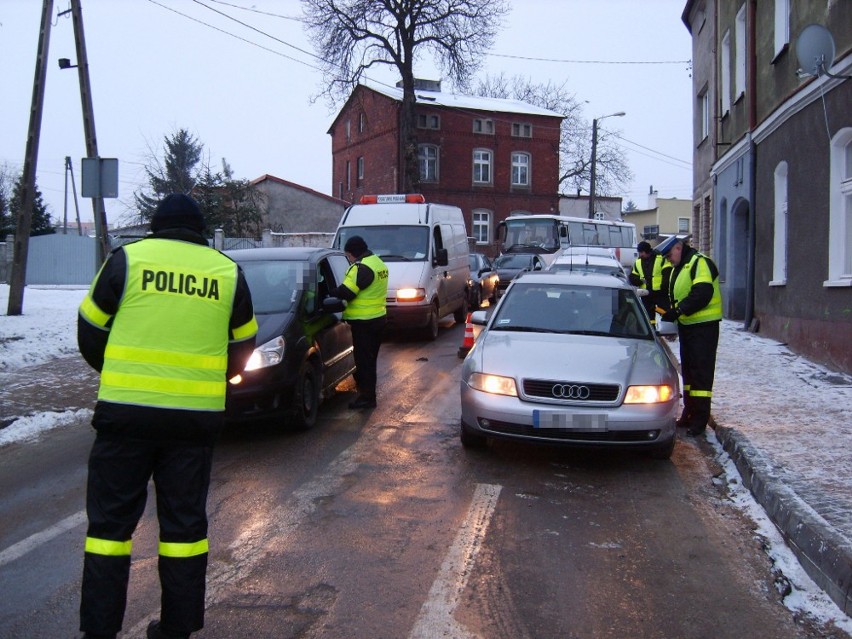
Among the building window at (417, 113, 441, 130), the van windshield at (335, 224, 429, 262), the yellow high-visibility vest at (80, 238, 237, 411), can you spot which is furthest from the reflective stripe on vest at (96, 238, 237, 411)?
the building window at (417, 113, 441, 130)

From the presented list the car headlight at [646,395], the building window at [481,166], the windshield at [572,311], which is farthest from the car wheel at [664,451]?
the building window at [481,166]

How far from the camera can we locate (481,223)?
46.7m

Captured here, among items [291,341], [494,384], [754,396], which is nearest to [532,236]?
[754,396]

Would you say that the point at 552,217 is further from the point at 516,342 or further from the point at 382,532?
the point at 382,532

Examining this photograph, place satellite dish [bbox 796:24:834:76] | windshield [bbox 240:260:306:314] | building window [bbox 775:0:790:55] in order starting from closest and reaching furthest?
windshield [bbox 240:260:306:314] < satellite dish [bbox 796:24:834:76] < building window [bbox 775:0:790:55]

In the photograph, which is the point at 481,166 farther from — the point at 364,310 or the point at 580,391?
the point at 580,391

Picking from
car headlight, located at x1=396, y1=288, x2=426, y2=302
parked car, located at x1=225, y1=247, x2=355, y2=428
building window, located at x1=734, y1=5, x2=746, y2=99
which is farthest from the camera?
building window, located at x1=734, y1=5, x2=746, y2=99

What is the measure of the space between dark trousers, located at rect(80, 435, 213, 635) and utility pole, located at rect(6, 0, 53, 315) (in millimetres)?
12703

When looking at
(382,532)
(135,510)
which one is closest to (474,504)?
(382,532)

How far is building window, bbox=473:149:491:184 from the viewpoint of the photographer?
153 ft

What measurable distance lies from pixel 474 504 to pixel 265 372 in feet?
7.75

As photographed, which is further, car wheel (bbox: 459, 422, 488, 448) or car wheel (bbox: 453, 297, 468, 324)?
car wheel (bbox: 453, 297, 468, 324)

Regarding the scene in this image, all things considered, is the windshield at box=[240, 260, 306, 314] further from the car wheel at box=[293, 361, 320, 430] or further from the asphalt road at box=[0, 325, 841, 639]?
the asphalt road at box=[0, 325, 841, 639]

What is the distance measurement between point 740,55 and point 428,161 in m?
30.6
